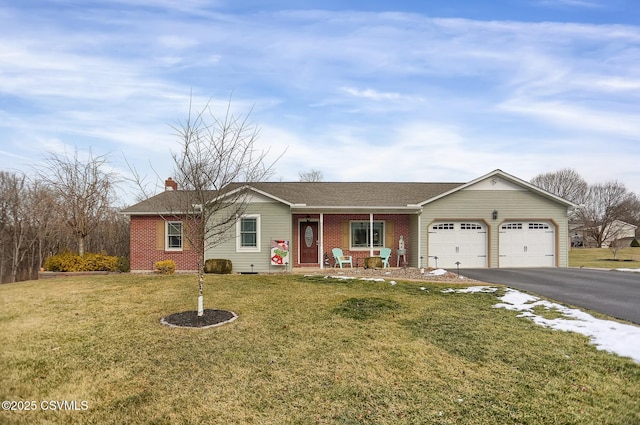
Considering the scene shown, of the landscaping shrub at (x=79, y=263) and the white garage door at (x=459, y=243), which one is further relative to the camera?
the white garage door at (x=459, y=243)

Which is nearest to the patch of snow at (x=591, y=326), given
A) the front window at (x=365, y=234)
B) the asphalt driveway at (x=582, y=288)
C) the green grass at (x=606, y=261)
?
the asphalt driveway at (x=582, y=288)

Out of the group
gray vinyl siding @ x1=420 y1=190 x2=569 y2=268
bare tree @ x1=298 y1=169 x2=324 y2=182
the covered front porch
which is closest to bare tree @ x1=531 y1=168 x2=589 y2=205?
bare tree @ x1=298 y1=169 x2=324 y2=182

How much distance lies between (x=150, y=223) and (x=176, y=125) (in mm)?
9447

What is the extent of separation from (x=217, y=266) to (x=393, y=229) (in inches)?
342

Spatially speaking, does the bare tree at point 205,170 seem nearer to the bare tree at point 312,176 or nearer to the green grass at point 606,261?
the green grass at point 606,261

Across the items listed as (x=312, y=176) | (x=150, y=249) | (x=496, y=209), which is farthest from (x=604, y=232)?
(x=150, y=249)

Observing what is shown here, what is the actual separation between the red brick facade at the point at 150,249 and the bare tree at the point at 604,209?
4929cm

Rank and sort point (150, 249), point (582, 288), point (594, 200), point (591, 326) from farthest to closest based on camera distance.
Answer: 1. point (594, 200)
2. point (150, 249)
3. point (582, 288)
4. point (591, 326)

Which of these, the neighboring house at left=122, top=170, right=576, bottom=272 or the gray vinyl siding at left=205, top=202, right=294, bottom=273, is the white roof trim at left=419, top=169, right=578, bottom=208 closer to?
the neighboring house at left=122, top=170, right=576, bottom=272

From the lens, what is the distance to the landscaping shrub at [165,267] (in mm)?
Answer: 14727

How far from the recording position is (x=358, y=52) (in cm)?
1333

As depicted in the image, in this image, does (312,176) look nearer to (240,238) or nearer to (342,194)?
(342,194)

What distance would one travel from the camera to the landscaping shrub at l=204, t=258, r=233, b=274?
14586 mm

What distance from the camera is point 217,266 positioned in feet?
47.9
